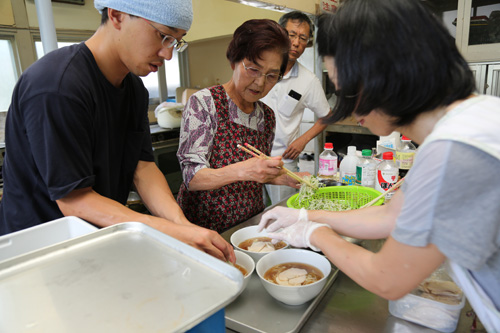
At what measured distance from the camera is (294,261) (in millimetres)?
1269

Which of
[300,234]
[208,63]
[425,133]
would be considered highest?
[208,63]

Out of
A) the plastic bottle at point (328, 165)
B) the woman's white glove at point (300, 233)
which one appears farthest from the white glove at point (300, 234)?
the plastic bottle at point (328, 165)

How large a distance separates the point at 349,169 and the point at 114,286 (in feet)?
6.10

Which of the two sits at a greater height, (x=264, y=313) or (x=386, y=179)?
(x=386, y=179)

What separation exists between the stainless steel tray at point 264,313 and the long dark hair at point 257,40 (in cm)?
121

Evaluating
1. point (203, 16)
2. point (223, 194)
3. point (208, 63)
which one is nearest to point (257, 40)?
point (223, 194)

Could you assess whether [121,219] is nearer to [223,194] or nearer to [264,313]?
[264,313]

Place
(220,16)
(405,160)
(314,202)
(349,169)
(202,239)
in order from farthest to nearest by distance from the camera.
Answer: (220,16), (349,169), (405,160), (314,202), (202,239)

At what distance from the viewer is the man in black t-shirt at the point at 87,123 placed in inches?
41.8

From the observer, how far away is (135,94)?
1.50 meters

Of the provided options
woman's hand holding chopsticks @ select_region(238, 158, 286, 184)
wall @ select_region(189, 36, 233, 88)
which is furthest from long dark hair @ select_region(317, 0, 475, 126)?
wall @ select_region(189, 36, 233, 88)

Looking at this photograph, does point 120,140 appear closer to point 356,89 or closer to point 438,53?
point 356,89

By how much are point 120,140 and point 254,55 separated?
32.4 inches

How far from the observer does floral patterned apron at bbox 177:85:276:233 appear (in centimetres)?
187
